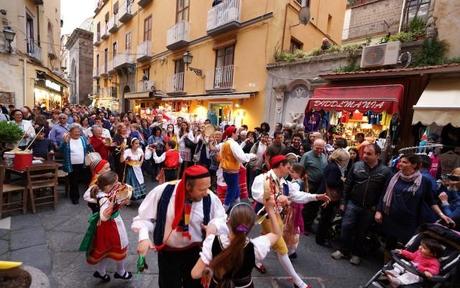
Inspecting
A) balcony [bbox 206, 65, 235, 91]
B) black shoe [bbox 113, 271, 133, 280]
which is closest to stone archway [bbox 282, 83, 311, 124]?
balcony [bbox 206, 65, 235, 91]

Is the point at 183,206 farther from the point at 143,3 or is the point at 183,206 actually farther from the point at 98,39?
the point at 98,39

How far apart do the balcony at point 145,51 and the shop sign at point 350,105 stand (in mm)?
16135

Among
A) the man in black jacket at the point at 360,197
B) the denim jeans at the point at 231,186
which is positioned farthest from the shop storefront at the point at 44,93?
the man in black jacket at the point at 360,197

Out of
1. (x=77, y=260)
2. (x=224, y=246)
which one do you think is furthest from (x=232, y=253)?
(x=77, y=260)

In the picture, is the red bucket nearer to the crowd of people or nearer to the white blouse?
the crowd of people

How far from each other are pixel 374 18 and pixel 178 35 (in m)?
11.4

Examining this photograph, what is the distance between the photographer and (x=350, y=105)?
7.40 meters

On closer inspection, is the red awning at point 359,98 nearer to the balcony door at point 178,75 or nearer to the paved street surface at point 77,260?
the paved street surface at point 77,260

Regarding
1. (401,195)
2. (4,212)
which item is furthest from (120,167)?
(401,195)

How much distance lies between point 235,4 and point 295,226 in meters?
11.4

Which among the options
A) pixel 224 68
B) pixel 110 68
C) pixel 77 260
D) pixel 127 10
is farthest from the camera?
pixel 110 68

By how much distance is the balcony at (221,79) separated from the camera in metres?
13.0

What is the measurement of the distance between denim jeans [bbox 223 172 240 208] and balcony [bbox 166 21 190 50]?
1280 centimetres

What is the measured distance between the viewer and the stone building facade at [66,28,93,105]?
39.5m
